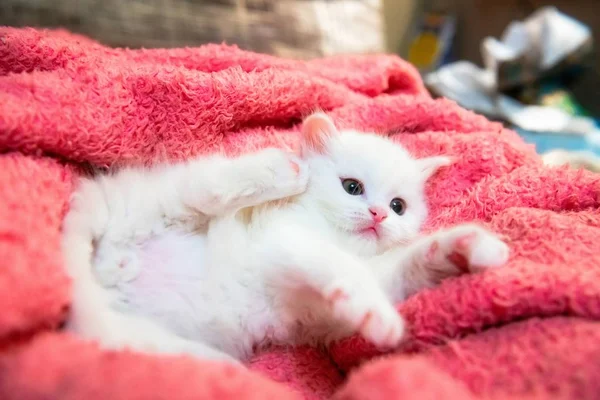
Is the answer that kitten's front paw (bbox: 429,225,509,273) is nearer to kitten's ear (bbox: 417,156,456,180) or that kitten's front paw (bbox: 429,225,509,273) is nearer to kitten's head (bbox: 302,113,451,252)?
kitten's head (bbox: 302,113,451,252)

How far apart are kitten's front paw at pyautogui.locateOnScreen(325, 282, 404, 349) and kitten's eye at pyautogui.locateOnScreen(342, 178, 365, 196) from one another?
37cm

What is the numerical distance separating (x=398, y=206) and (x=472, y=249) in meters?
0.36

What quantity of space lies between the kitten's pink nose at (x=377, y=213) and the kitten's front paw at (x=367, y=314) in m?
0.30

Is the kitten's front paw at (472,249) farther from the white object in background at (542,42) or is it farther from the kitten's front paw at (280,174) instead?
the white object in background at (542,42)

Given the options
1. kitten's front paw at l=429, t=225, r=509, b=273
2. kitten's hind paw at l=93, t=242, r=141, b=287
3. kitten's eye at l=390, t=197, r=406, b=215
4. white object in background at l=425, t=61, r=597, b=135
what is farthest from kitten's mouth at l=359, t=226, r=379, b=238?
white object in background at l=425, t=61, r=597, b=135

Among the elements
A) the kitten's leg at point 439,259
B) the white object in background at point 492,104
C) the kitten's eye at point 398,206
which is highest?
the white object in background at point 492,104

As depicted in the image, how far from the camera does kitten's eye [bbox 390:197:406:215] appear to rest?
1032mm

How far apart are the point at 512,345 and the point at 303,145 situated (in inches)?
22.8

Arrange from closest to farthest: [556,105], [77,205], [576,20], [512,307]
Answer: [512,307] → [77,205] → [556,105] → [576,20]

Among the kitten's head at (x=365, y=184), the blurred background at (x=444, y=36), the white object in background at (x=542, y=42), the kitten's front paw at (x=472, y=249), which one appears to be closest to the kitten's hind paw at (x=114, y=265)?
the kitten's head at (x=365, y=184)

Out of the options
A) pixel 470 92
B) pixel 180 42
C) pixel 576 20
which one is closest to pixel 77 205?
pixel 180 42

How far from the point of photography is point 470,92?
260 cm

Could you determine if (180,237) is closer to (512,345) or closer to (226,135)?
(226,135)

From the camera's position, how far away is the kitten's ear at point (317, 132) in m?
0.99
